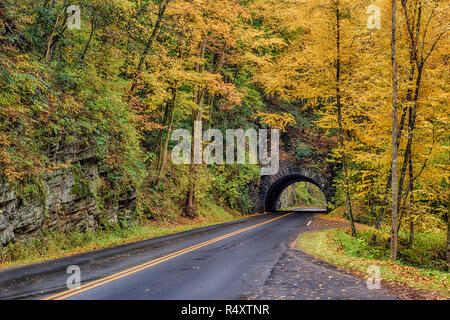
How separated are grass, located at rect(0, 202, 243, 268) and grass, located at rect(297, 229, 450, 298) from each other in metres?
6.91

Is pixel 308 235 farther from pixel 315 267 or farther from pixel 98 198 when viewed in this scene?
pixel 98 198

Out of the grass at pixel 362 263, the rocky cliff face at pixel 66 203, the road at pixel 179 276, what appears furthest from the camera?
the rocky cliff face at pixel 66 203

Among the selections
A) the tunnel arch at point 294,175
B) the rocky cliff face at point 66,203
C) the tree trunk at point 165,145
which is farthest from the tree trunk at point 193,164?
the tunnel arch at point 294,175

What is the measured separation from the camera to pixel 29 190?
9.50 metres

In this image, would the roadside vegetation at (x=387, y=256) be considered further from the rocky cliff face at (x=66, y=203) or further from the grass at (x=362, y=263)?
the rocky cliff face at (x=66, y=203)

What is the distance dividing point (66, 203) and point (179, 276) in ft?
21.0

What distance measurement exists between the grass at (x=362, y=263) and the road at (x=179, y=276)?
0.78 meters

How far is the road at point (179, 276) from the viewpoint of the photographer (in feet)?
18.4

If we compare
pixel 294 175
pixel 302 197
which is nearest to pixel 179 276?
pixel 294 175

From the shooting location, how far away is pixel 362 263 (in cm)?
864

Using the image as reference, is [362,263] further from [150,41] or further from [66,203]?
[150,41]

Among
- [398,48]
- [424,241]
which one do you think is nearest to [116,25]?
[398,48]

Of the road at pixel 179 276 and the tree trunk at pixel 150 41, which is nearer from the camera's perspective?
the road at pixel 179 276

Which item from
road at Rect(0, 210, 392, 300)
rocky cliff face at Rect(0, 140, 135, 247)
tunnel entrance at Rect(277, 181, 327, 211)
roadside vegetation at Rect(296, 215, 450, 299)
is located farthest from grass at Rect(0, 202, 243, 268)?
tunnel entrance at Rect(277, 181, 327, 211)
